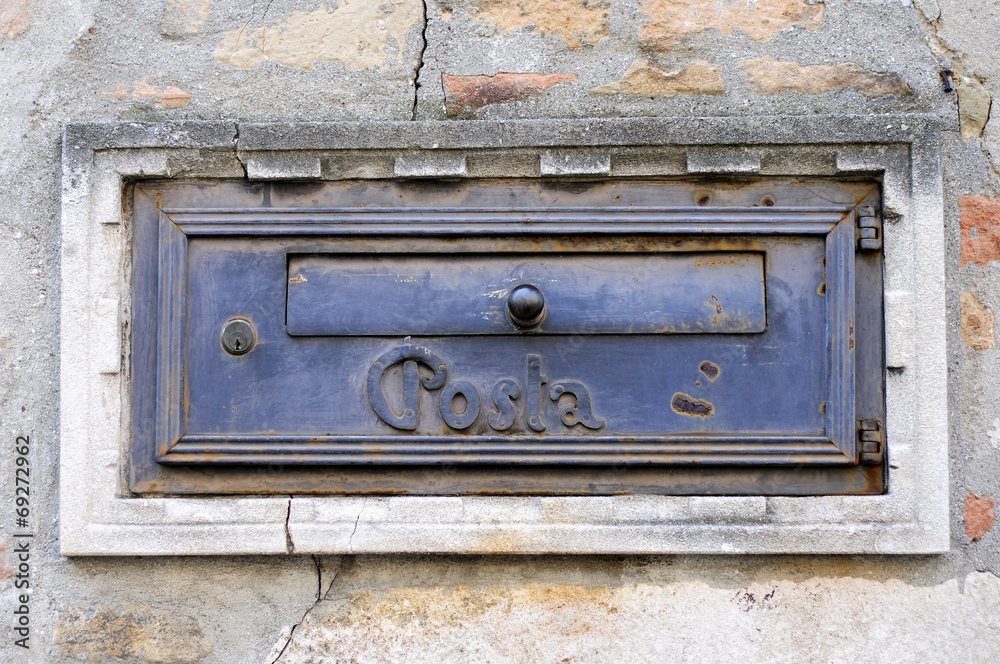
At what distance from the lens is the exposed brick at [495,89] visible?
2191 millimetres

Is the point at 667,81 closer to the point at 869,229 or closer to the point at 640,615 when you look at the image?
the point at 869,229

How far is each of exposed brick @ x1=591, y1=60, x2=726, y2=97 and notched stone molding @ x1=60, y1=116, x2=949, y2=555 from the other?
0.15m

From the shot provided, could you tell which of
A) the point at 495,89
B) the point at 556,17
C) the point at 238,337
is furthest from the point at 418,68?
the point at 238,337

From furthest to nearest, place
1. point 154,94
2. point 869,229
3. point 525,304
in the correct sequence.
→ point 154,94, point 869,229, point 525,304

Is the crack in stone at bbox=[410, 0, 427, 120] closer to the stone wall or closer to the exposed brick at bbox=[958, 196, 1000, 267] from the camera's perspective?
the stone wall

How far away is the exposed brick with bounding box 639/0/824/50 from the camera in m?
2.18

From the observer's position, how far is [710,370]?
212 cm

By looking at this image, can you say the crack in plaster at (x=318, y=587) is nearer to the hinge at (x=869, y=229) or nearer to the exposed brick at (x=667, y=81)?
the exposed brick at (x=667, y=81)

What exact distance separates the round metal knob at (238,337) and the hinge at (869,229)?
1.91m

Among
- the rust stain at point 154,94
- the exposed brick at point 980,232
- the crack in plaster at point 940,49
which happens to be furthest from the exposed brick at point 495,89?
the exposed brick at point 980,232

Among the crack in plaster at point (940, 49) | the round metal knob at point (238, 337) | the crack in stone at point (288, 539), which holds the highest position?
the crack in plaster at point (940, 49)

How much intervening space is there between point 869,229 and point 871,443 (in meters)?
0.66

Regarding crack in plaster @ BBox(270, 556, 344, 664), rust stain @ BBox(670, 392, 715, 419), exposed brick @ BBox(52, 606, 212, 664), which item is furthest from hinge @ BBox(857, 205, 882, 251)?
exposed brick @ BBox(52, 606, 212, 664)

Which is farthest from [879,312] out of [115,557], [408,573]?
[115,557]
